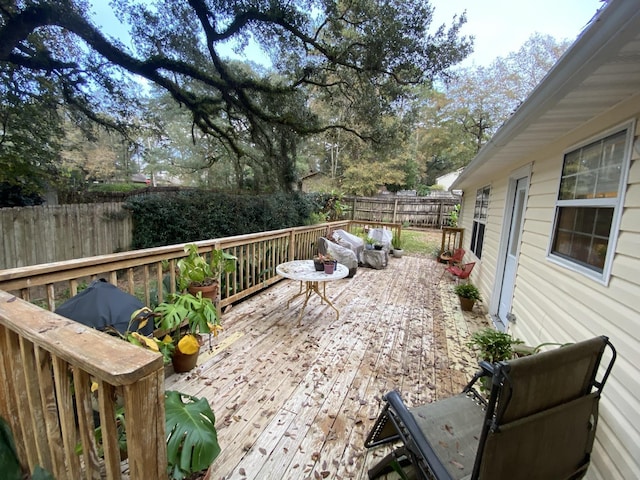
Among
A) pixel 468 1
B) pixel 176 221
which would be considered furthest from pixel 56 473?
pixel 468 1

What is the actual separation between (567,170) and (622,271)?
1.20 metres

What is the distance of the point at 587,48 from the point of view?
1.07 metres

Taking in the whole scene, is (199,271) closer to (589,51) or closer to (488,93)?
(589,51)

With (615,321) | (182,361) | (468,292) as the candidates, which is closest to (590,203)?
(615,321)

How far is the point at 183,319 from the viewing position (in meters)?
2.10

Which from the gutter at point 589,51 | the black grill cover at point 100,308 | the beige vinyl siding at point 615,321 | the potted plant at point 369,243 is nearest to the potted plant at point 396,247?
the potted plant at point 369,243

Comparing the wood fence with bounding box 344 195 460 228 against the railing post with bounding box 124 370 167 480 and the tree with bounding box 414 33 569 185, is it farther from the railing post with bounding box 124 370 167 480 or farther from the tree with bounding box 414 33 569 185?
the railing post with bounding box 124 370 167 480

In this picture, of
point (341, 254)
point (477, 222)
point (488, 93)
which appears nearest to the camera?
point (341, 254)

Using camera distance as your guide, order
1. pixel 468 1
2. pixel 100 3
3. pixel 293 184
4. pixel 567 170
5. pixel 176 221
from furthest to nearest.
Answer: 1. pixel 293 184
2. pixel 176 221
3. pixel 468 1
4. pixel 100 3
5. pixel 567 170

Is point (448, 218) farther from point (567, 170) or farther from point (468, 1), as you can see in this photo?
point (567, 170)

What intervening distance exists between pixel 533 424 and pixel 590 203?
1.75 m

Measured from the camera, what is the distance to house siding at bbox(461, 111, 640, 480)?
1.35 m

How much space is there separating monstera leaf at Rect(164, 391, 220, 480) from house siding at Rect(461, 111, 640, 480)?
1940 mm

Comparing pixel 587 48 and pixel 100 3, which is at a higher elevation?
pixel 100 3
